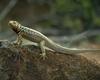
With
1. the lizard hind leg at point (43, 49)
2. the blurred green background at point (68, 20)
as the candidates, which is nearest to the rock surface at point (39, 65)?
the lizard hind leg at point (43, 49)

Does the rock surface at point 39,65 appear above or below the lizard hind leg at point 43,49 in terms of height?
below

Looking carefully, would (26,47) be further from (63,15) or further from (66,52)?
(63,15)

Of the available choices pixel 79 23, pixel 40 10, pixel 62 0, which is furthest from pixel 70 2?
pixel 40 10

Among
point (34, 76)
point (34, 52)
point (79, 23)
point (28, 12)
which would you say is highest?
point (28, 12)

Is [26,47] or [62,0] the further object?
[62,0]

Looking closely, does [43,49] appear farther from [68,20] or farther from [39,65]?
[68,20]

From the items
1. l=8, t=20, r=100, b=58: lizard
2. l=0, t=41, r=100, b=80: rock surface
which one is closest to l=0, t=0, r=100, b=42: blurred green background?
l=8, t=20, r=100, b=58: lizard

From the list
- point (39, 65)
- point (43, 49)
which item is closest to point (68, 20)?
point (43, 49)

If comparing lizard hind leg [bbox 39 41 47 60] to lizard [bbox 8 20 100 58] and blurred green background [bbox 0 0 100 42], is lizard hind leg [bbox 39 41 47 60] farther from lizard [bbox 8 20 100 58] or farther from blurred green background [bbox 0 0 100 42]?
blurred green background [bbox 0 0 100 42]

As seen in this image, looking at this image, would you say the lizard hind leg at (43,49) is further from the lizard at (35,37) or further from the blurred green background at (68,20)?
the blurred green background at (68,20)

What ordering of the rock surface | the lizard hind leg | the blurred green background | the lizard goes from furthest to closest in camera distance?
the blurred green background
the lizard
the lizard hind leg
the rock surface

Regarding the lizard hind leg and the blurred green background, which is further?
the blurred green background
